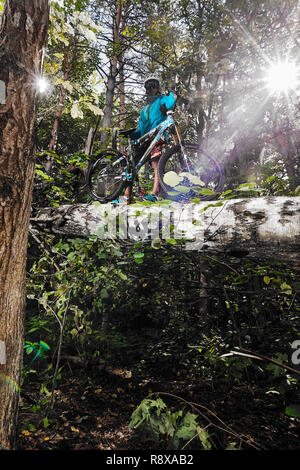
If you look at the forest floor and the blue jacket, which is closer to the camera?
the forest floor

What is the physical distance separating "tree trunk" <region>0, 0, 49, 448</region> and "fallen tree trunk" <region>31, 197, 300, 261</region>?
920 millimetres

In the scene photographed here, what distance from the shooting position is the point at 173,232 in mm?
2193

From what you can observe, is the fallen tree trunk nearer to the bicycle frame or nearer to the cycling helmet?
the bicycle frame

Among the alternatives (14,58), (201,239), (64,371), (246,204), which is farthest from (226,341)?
(14,58)

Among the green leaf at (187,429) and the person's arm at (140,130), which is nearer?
the green leaf at (187,429)

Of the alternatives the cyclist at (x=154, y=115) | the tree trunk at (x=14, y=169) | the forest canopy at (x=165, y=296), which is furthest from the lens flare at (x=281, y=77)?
the tree trunk at (x=14, y=169)

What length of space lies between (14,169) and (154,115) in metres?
2.94

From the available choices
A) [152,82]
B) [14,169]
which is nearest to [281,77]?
[152,82]

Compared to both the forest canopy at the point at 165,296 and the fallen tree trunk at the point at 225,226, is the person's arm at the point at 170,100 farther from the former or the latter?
the fallen tree trunk at the point at 225,226

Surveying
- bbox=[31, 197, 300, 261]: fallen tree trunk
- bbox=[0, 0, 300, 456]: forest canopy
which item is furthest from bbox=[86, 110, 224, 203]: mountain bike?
bbox=[31, 197, 300, 261]: fallen tree trunk

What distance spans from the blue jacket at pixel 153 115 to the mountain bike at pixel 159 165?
0.17 m

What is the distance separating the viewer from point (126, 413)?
2.71m

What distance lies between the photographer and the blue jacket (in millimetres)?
3486

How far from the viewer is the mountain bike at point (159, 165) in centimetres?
318
